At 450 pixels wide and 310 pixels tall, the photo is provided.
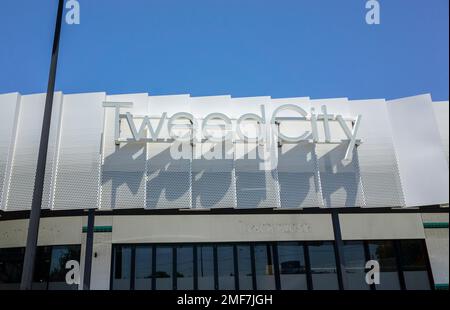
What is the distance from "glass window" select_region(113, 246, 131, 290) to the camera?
1395 centimetres

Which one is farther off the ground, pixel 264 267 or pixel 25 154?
pixel 25 154

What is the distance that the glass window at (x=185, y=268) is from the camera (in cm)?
1403

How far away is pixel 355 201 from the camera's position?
11719 mm

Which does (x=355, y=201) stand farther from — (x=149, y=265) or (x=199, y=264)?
(x=149, y=265)

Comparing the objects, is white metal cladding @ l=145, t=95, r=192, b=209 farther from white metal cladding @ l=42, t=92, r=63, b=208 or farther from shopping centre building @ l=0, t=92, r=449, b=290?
white metal cladding @ l=42, t=92, r=63, b=208

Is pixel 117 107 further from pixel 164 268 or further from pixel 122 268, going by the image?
pixel 164 268

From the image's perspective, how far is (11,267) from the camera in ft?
47.1

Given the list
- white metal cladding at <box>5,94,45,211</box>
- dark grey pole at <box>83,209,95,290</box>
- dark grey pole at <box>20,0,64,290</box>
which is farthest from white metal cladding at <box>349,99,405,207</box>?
white metal cladding at <box>5,94,45,211</box>

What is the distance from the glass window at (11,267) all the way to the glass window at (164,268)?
197 inches

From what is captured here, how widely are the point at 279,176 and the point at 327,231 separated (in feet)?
13.8

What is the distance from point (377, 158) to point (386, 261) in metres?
4.91

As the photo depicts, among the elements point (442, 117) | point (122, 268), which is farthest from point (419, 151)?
point (122, 268)

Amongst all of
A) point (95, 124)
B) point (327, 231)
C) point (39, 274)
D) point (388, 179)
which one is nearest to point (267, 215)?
point (327, 231)

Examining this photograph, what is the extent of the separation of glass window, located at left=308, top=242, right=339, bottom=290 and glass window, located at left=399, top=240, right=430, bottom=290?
104 inches
